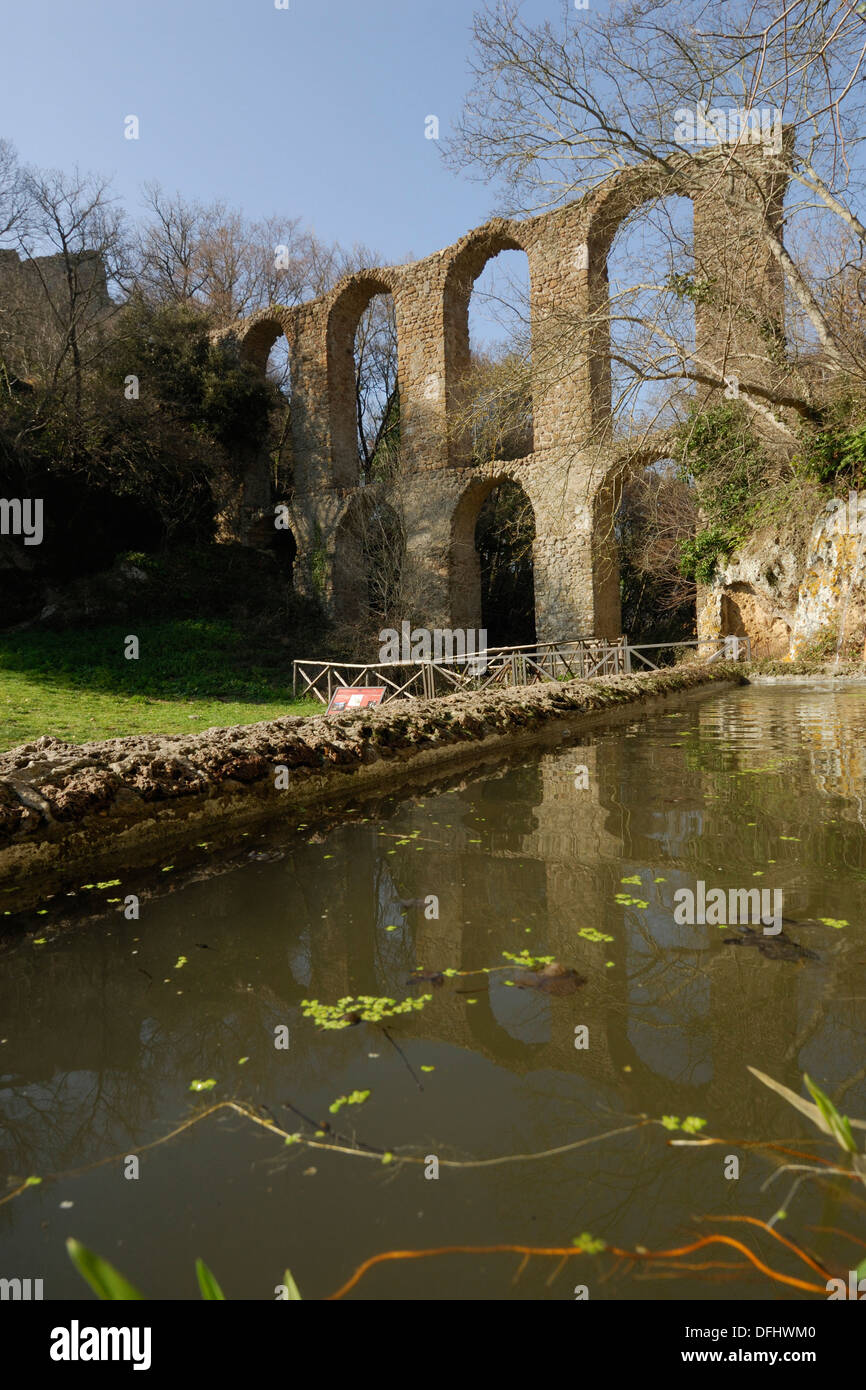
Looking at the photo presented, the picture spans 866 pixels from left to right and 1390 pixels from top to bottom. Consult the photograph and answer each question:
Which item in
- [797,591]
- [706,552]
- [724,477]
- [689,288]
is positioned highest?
[689,288]

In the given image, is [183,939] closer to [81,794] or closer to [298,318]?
[81,794]

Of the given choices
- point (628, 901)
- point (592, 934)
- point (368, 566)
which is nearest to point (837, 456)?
point (368, 566)

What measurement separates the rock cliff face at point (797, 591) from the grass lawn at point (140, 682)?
9.31 m

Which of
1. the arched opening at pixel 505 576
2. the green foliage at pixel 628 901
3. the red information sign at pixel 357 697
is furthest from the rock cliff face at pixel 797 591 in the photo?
the green foliage at pixel 628 901

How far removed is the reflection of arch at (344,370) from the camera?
69.0 feet

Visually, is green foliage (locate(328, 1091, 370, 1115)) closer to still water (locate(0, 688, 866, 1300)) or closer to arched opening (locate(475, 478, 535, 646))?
still water (locate(0, 688, 866, 1300))

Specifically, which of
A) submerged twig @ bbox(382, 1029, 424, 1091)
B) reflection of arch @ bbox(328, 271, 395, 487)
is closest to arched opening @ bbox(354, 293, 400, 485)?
reflection of arch @ bbox(328, 271, 395, 487)

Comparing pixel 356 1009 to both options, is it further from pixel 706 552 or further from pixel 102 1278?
pixel 706 552

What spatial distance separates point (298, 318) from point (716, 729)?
62.5 ft

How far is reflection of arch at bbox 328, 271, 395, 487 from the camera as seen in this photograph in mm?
21031

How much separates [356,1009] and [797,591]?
1536 centimetres

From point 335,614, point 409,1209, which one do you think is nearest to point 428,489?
point 335,614

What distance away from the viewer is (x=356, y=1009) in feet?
6.77

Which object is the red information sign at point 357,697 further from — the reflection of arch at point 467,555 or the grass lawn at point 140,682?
the reflection of arch at point 467,555
